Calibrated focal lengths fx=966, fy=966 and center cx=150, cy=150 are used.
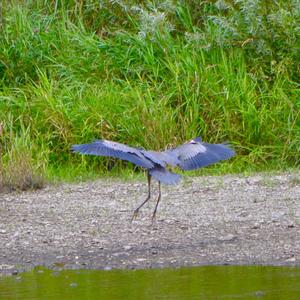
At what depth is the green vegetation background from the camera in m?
9.52

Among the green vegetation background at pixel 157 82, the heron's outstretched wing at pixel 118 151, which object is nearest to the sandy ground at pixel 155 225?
the heron's outstretched wing at pixel 118 151

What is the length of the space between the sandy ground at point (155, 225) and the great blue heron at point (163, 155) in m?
0.42

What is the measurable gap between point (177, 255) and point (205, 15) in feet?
18.2

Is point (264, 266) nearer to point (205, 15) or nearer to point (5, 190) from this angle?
point (5, 190)

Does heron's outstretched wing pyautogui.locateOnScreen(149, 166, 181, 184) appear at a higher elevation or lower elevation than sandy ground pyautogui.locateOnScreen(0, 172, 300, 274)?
higher

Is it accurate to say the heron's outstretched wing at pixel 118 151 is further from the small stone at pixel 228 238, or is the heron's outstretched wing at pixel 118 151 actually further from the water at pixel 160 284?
the water at pixel 160 284

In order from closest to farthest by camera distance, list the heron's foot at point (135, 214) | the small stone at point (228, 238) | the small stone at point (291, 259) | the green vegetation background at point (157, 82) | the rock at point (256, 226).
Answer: the small stone at point (291, 259) → the small stone at point (228, 238) → the rock at point (256, 226) → the heron's foot at point (135, 214) → the green vegetation background at point (157, 82)

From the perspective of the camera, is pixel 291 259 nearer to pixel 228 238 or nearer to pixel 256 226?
pixel 228 238

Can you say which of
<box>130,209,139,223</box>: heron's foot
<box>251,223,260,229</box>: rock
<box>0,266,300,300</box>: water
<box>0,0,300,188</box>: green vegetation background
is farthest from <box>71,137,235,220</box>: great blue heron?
<box>0,0,300,188</box>: green vegetation background

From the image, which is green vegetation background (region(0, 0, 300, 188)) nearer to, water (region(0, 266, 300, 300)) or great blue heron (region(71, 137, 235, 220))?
great blue heron (region(71, 137, 235, 220))

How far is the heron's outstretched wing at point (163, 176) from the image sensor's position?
20.1 feet

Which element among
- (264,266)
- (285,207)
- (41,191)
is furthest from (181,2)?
(264,266)

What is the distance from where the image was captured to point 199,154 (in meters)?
6.52

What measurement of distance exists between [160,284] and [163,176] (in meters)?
1.02
